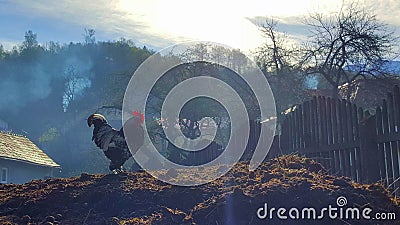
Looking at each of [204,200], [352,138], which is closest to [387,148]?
[352,138]

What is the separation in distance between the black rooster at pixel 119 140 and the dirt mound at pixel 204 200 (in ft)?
3.67

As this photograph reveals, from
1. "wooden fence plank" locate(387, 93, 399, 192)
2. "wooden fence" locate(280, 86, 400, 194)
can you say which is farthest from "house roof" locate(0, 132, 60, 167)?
"wooden fence plank" locate(387, 93, 399, 192)

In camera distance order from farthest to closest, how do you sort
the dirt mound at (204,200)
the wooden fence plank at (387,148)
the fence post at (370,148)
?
the fence post at (370,148) < the wooden fence plank at (387,148) < the dirt mound at (204,200)

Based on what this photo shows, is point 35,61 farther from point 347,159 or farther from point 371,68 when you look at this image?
point 347,159

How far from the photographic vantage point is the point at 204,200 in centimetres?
476

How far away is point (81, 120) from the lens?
33812 mm

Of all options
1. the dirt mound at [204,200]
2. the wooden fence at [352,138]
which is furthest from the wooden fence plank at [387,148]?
the dirt mound at [204,200]

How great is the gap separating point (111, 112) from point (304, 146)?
65.7 feet

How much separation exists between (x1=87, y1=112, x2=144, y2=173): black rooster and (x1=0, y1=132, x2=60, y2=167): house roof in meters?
18.5

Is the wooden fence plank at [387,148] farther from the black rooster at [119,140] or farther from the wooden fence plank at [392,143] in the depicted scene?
the black rooster at [119,140]

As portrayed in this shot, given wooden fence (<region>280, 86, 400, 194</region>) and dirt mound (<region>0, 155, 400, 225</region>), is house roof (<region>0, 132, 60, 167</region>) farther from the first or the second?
dirt mound (<region>0, 155, 400, 225</region>)

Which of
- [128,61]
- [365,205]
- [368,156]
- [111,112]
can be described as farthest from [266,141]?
[128,61]

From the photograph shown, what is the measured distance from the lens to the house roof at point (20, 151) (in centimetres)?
2564

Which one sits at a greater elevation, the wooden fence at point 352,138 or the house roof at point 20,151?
the wooden fence at point 352,138
